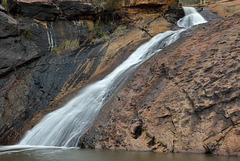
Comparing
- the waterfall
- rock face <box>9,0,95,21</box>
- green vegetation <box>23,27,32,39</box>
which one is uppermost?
rock face <box>9,0,95,21</box>

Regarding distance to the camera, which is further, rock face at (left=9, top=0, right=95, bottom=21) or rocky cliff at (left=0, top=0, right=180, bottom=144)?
rock face at (left=9, top=0, right=95, bottom=21)

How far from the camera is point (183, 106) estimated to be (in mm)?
4590

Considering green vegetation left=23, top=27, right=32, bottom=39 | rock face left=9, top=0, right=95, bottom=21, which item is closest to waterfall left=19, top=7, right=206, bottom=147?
green vegetation left=23, top=27, right=32, bottom=39

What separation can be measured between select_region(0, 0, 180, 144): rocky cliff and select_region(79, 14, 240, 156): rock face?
11.2ft

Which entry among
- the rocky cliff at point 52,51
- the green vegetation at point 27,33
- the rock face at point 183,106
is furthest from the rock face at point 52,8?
the rock face at point 183,106

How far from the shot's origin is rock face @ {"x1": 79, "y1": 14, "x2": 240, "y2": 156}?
13.0 ft

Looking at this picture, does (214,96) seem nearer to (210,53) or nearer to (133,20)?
(210,53)

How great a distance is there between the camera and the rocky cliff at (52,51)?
29.7 ft

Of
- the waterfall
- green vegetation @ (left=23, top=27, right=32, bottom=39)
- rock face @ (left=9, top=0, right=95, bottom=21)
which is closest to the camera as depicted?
the waterfall

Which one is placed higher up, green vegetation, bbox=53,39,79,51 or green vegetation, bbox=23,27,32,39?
green vegetation, bbox=23,27,32,39

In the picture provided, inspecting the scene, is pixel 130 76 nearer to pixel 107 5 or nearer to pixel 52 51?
pixel 52 51

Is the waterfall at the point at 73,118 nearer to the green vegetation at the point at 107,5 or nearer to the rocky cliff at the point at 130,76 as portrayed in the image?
the rocky cliff at the point at 130,76

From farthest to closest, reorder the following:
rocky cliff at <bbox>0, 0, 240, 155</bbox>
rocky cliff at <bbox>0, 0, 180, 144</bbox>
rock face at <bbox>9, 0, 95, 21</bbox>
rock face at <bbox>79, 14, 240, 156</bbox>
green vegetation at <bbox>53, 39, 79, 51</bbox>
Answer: green vegetation at <bbox>53, 39, 79, 51</bbox> < rock face at <bbox>9, 0, 95, 21</bbox> < rocky cliff at <bbox>0, 0, 180, 144</bbox> < rocky cliff at <bbox>0, 0, 240, 155</bbox> < rock face at <bbox>79, 14, 240, 156</bbox>

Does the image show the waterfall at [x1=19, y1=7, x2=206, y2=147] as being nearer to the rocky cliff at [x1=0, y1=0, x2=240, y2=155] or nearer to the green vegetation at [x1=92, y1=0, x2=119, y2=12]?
the rocky cliff at [x1=0, y1=0, x2=240, y2=155]
